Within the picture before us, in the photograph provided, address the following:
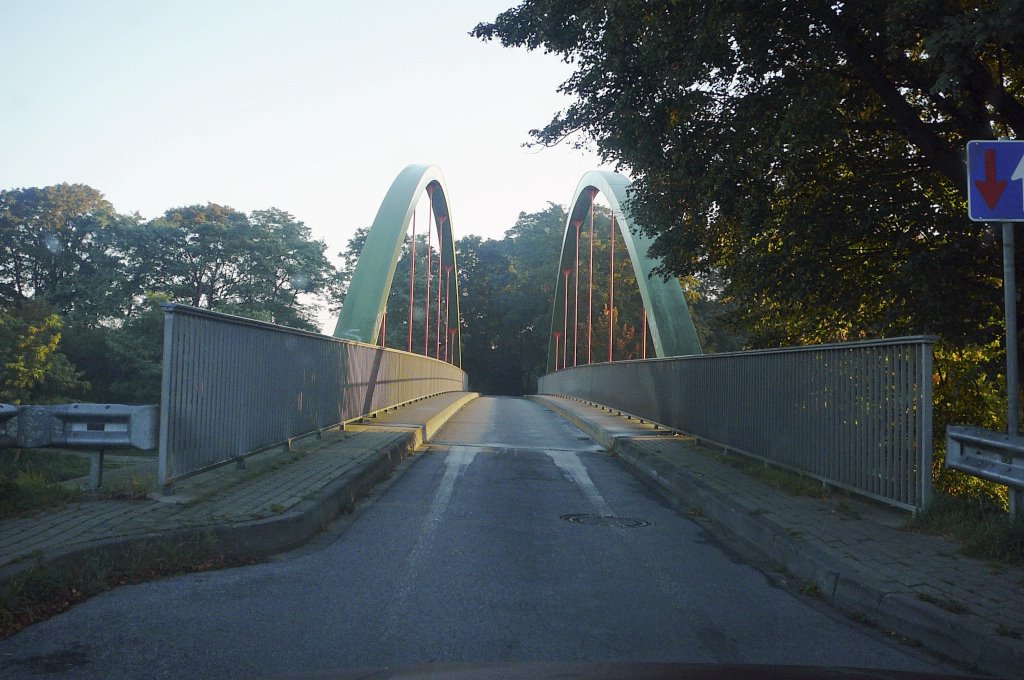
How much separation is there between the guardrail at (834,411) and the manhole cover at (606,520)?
185cm

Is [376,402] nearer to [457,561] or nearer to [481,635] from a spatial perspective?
[457,561]

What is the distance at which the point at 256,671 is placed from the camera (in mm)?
3400

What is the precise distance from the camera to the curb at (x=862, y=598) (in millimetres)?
3686

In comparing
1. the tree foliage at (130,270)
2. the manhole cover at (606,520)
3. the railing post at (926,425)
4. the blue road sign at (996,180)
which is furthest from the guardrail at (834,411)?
the tree foliage at (130,270)

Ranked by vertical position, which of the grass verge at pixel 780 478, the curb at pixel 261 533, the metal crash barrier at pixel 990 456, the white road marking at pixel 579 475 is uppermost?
the metal crash barrier at pixel 990 456

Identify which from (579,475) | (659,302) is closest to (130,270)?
(659,302)

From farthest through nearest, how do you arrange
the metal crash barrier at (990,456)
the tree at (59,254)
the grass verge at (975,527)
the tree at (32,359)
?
the tree at (59,254) → the tree at (32,359) → the metal crash barrier at (990,456) → the grass verge at (975,527)

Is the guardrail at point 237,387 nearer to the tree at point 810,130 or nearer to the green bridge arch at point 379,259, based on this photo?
the tree at point 810,130

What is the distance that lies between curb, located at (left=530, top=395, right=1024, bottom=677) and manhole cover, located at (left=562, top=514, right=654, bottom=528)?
2.36ft

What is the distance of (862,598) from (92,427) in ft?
17.6

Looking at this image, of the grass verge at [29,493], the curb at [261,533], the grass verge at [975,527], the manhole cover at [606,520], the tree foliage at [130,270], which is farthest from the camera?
the tree foliage at [130,270]

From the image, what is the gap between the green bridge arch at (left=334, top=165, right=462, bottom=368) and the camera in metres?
21.4

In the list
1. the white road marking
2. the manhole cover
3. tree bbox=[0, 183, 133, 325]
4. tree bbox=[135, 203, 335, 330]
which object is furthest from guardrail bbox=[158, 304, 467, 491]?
tree bbox=[0, 183, 133, 325]

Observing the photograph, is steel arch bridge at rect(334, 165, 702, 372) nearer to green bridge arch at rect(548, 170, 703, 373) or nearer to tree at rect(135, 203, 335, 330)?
green bridge arch at rect(548, 170, 703, 373)
